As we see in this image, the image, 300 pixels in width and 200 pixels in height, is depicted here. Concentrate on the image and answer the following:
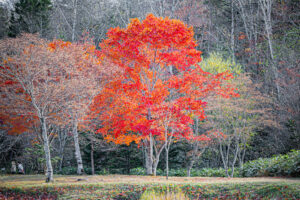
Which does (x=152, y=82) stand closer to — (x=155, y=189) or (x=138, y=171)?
(x=155, y=189)

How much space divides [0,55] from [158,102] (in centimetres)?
718

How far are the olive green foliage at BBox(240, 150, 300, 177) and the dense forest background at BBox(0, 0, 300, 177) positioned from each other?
6.34 feet

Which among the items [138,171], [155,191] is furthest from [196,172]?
[155,191]

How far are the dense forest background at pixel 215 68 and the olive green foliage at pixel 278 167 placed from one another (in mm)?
1931

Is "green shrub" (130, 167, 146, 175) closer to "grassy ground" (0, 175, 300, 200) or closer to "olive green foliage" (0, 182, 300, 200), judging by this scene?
"grassy ground" (0, 175, 300, 200)

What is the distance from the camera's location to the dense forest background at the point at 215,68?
47.7 feet

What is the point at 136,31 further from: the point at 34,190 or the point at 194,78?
the point at 34,190

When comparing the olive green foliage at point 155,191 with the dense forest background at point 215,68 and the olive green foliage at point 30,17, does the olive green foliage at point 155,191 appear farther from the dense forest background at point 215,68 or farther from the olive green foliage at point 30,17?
the olive green foliage at point 30,17

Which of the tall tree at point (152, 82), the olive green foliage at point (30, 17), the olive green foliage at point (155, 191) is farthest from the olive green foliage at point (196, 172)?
the olive green foliage at point (30, 17)

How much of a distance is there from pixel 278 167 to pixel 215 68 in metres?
7.46

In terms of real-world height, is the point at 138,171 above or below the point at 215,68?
below

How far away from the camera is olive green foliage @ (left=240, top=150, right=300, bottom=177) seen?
9.67 m

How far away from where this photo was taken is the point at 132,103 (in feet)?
41.8

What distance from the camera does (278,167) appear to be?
35.0 ft
